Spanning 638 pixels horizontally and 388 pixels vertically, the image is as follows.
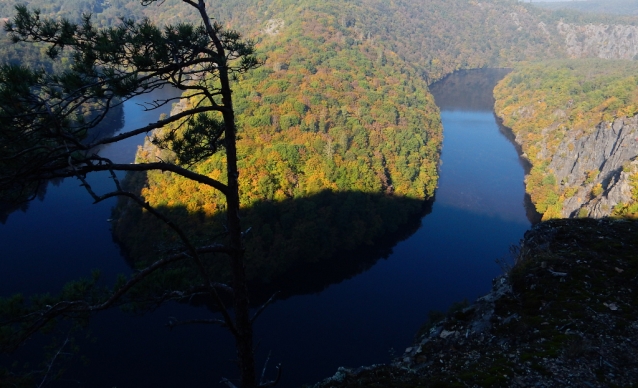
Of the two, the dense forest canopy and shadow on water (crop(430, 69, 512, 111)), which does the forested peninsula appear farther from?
shadow on water (crop(430, 69, 512, 111))

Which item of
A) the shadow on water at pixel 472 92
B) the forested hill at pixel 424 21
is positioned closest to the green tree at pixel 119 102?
the shadow on water at pixel 472 92

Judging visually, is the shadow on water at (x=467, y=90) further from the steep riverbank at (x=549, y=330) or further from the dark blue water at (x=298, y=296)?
the steep riverbank at (x=549, y=330)

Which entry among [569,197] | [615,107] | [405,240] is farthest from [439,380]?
[615,107]

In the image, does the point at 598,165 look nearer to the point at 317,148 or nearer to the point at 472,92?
the point at 317,148

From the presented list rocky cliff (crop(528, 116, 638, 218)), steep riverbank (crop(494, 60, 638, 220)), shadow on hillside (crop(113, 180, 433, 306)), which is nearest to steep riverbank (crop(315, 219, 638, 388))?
steep riverbank (crop(494, 60, 638, 220))

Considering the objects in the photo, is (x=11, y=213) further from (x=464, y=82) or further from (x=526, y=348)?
(x=464, y=82)
